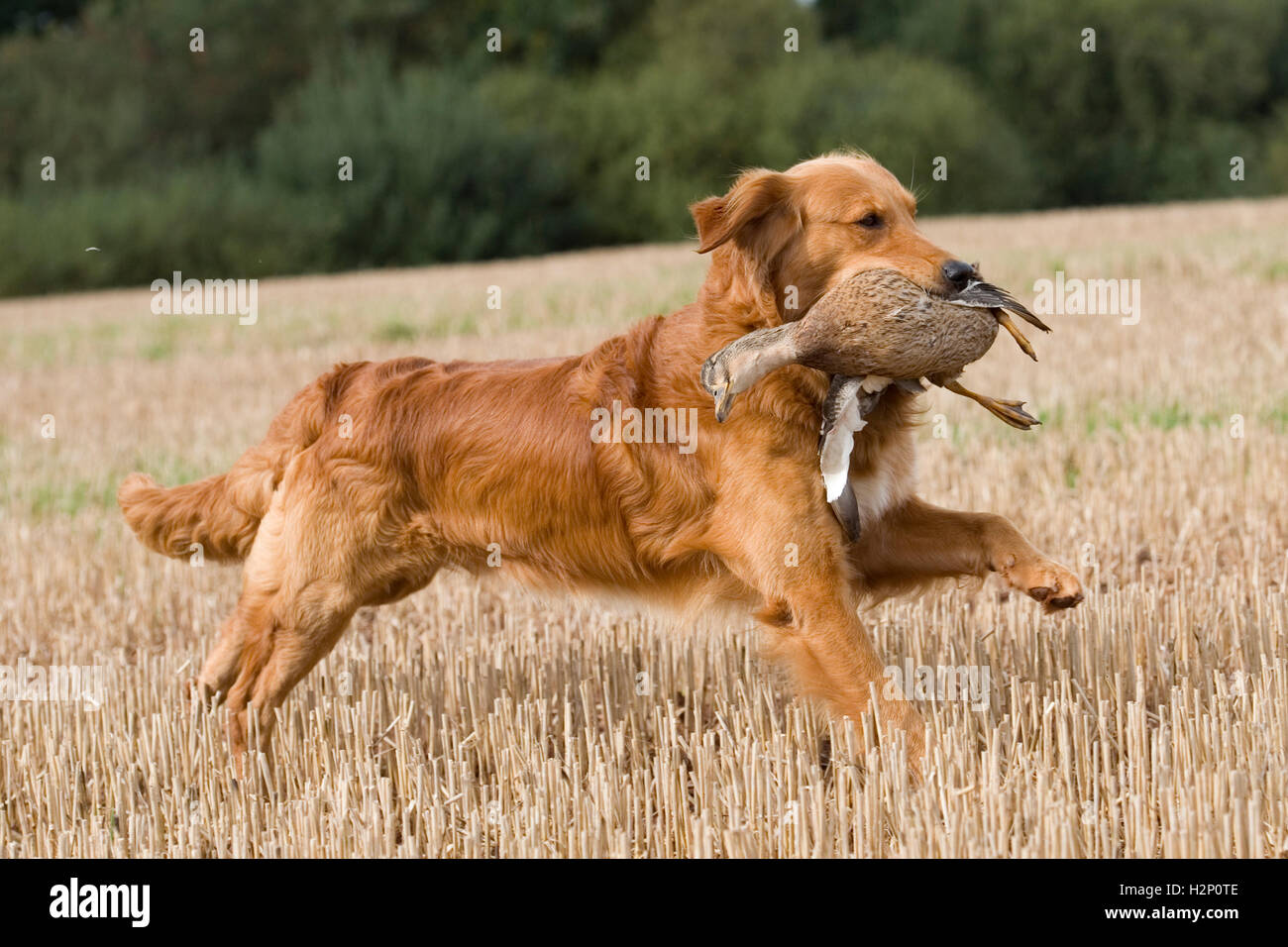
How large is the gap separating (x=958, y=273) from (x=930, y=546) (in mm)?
784

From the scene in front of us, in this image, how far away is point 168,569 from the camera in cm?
608

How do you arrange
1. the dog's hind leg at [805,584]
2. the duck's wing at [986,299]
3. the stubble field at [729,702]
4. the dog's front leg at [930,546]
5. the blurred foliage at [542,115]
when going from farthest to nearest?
the blurred foliage at [542,115] < the dog's front leg at [930,546] < the dog's hind leg at [805,584] < the duck's wing at [986,299] < the stubble field at [729,702]

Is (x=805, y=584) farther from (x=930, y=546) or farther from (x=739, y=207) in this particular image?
(x=739, y=207)

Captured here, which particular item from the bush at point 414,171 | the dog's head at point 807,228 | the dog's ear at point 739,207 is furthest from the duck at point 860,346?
the bush at point 414,171

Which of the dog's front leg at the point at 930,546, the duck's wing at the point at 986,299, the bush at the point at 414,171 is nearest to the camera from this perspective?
the duck's wing at the point at 986,299

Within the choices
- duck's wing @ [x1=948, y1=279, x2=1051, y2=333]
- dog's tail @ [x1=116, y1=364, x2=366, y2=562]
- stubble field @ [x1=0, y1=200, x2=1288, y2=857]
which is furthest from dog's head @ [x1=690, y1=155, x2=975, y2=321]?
dog's tail @ [x1=116, y1=364, x2=366, y2=562]

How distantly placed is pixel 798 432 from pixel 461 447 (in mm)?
951

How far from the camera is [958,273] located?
3.52 metres

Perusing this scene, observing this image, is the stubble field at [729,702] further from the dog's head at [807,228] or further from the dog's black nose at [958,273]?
the dog's black nose at [958,273]

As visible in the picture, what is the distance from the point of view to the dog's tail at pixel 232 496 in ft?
13.8

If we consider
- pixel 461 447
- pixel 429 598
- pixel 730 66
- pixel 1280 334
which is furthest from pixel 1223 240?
pixel 730 66

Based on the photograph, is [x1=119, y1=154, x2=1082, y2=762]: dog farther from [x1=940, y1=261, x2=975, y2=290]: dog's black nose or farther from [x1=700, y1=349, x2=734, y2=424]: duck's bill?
[x1=700, y1=349, x2=734, y2=424]: duck's bill

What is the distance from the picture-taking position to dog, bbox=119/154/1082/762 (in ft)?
12.0

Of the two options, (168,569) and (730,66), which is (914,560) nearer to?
(168,569)
